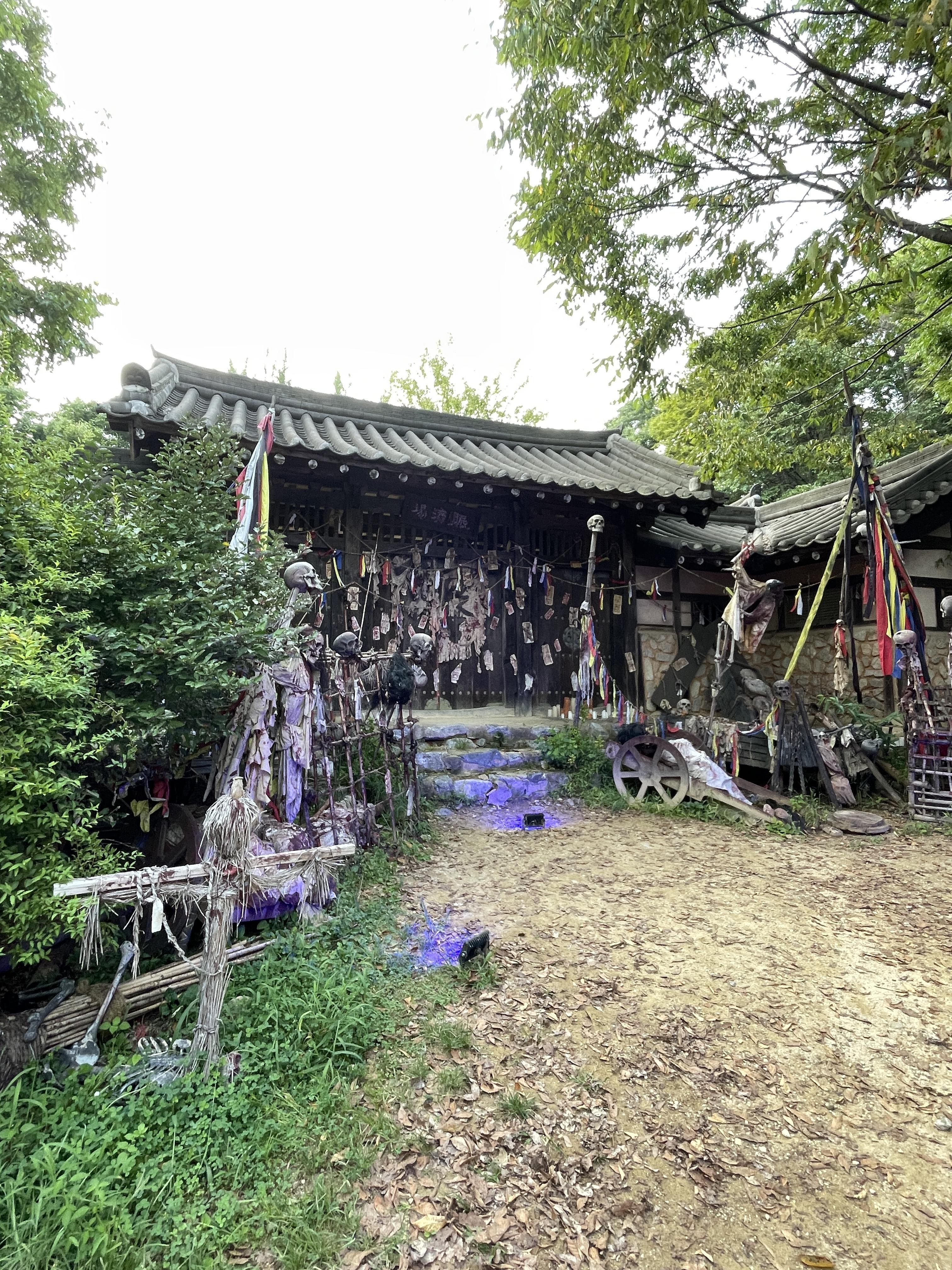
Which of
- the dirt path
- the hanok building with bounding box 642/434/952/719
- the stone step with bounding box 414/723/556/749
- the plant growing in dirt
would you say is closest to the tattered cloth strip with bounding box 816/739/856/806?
the hanok building with bounding box 642/434/952/719

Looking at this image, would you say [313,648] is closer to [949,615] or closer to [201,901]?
[201,901]

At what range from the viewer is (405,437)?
33.7ft

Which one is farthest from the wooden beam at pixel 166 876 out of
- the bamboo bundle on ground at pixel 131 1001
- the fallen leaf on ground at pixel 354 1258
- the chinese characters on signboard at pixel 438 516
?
the chinese characters on signboard at pixel 438 516

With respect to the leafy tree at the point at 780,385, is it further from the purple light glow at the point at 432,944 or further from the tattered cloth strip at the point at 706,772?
the purple light glow at the point at 432,944

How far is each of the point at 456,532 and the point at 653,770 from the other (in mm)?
4749

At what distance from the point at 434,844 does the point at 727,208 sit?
28.6 feet

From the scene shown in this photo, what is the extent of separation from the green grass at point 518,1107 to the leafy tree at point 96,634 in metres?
2.39

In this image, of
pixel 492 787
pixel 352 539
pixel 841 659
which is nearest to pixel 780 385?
pixel 841 659

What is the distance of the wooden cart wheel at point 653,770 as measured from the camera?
303 inches

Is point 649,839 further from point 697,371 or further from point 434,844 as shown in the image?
point 697,371

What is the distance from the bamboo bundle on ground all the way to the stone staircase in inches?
157

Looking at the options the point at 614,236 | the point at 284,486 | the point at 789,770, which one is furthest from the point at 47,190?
Answer: the point at 789,770

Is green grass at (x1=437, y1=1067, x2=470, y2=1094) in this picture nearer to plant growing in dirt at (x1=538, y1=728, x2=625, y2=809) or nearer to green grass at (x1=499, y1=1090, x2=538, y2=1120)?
green grass at (x1=499, y1=1090, x2=538, y2=1120)

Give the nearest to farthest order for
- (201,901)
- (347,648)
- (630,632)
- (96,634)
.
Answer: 1. (201,901)
2. (96,634)
3. (347,648)
4. (630,632)
